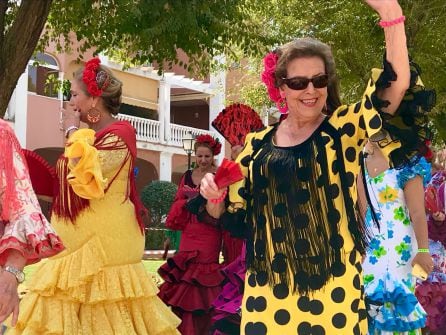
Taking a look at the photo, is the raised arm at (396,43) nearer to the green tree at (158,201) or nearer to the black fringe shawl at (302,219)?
the black fringe shawl at (302,219)

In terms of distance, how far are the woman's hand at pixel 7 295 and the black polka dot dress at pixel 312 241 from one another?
3.46 feet

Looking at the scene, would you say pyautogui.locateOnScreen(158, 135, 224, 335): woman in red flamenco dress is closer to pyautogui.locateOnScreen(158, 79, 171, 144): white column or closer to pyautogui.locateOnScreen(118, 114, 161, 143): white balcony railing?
pyautogui.locateOnScreen(118, 114, 161, 143): white balcony railing

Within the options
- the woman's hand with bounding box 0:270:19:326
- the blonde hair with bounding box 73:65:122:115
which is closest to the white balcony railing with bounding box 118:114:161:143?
the blonde hair with bounding box 73:65:122:115

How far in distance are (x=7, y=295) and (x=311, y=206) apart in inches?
50.7

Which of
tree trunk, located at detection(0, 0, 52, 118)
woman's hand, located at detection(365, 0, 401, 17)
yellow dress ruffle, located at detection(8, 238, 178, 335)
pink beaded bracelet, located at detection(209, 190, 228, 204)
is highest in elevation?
tree trunk, located at detection(0, 0, 52, 118)

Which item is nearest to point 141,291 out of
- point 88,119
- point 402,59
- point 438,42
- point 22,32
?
point 88,119

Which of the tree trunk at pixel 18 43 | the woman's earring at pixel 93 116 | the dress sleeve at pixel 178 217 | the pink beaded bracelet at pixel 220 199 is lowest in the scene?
the dress sleeve at pixel 178 217

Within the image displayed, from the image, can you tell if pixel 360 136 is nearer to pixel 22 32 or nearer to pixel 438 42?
pixel 22 32

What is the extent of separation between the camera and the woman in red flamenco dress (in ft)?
21.7

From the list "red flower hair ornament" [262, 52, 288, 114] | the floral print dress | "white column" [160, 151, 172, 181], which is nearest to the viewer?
"red flower hair ornament" [262, 52, 288, 114]

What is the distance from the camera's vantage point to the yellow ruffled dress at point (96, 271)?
15.7ft

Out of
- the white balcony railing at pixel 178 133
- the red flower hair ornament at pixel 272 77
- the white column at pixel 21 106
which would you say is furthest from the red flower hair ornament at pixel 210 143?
the white balcony railing at pixel 178 133

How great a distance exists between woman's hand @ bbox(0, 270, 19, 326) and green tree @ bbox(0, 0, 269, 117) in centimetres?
519

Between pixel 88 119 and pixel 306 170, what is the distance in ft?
7.89
